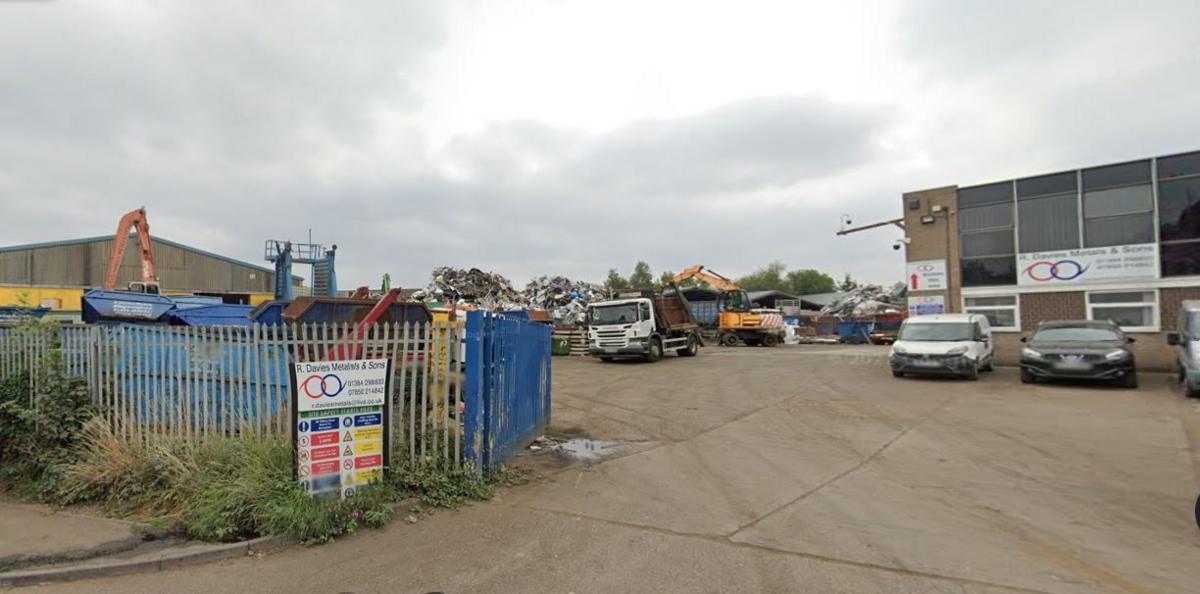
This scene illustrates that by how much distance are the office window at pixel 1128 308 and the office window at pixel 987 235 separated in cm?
224

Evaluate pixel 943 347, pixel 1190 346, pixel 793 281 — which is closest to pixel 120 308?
pixel 943 347

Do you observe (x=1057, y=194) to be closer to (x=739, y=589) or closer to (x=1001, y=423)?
(x=1001, y=423)

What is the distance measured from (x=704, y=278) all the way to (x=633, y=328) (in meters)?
14.0

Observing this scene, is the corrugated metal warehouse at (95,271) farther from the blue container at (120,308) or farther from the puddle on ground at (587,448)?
the puddle on ground at (587,448)

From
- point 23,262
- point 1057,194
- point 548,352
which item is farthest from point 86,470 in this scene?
point 23,262

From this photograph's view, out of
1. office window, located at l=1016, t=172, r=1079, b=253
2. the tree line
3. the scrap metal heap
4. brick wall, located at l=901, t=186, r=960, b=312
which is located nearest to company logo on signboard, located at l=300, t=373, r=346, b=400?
brick wall, located at l=901, t=186, r=960, b=312

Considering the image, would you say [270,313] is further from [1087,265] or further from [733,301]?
[733,301]

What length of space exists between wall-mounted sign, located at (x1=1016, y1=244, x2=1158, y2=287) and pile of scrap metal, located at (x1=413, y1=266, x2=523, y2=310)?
974 inches

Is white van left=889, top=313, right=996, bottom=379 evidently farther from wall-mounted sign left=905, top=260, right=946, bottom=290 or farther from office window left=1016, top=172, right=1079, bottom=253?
office window left=1016, top=172, right=1079, bottom=253

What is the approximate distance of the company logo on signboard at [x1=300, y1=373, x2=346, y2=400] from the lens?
16.7 ft

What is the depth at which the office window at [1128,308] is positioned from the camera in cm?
1706

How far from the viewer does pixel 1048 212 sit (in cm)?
1862

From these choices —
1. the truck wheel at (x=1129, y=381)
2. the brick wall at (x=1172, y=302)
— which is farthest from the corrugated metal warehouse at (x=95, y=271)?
the brick wall at (x=1172, y=302)

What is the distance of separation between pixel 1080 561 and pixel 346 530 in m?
5.70
